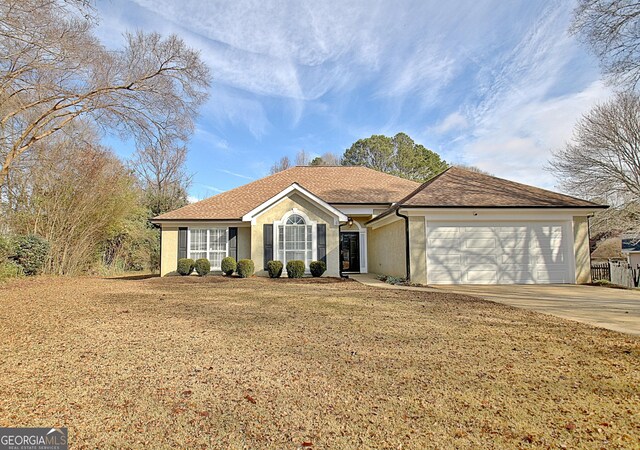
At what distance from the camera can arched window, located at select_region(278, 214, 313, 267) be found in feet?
48.3

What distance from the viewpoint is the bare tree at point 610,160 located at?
18.9m

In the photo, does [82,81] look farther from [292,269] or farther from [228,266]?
[292,269]

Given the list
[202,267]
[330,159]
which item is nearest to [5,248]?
[202,267]

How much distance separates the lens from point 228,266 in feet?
47.5

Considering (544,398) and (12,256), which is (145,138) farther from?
(544,398)

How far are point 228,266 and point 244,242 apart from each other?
5.63 ft

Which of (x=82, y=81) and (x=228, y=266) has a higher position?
(x=82, y=81)

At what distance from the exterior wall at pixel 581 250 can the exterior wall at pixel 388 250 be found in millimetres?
6291

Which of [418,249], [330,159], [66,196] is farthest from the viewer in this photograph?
[330,159]

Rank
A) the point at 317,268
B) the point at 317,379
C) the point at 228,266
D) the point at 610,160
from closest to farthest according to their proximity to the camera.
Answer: the point at 317,379, the point at 317,268, the point at 228,266, the point at 610,160

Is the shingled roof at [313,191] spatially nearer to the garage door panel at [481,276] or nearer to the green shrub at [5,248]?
the green shrub at [5,248]

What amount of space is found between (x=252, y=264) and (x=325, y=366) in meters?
10.7

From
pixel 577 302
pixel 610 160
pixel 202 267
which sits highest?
pixel 610 160

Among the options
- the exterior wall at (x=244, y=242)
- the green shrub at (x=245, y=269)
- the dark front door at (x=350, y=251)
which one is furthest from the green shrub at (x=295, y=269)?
the dark front door at (x=350, y=251)
